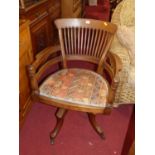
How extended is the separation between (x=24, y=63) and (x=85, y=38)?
1.61 feet

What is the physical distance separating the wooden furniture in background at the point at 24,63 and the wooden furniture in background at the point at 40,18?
240 millimetres

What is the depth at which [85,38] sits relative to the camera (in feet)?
5.25

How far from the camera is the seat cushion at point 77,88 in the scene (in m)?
1.30

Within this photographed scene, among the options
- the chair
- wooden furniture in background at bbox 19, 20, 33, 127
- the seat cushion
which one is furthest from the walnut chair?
the chair

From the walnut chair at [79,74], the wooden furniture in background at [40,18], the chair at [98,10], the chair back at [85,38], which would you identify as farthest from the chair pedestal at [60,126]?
the chair at [98,10]

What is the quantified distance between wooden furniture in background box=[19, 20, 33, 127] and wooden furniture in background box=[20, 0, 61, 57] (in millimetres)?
240

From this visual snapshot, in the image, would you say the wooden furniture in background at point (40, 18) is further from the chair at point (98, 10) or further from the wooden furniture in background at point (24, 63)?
the chair at point (98, 10)

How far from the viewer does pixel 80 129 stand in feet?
5.54

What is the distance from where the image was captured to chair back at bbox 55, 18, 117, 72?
4.93 ft
